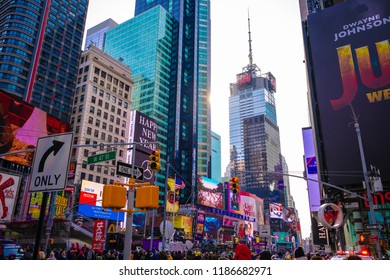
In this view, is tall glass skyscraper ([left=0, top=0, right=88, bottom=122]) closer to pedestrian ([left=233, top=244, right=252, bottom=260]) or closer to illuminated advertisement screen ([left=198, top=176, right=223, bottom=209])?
illuminated advertisement screen ([left=198, top=176, right=223, bottom=209])

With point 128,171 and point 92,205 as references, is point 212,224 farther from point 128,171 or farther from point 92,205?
point 128,171

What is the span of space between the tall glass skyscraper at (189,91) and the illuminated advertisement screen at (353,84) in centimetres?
9615

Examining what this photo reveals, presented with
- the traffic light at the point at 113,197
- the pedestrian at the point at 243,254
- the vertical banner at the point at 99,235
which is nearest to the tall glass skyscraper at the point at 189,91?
the vertical banner at the point at 99,235

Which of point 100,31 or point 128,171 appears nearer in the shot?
point 128,171

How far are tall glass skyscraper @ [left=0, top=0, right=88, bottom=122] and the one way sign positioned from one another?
92.0 m

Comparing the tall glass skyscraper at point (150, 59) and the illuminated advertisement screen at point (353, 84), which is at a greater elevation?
the tall glass skyscraper at point (150, 59)

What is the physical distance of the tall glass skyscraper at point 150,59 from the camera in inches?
5128

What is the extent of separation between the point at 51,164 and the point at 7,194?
29.9m

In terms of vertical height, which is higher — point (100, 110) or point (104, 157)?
point (100, 110)

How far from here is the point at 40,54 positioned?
95438 mm

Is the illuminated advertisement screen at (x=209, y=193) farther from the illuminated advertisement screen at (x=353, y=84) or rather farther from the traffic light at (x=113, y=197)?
the traffic light at (x=113, y=197)

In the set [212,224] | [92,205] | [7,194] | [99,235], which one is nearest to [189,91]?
[212,224]
